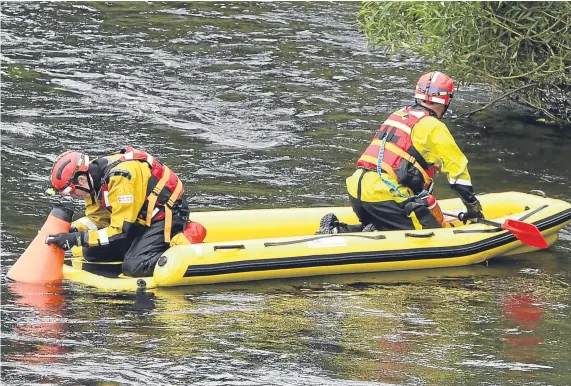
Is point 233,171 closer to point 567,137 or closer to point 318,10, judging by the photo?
point 567,137

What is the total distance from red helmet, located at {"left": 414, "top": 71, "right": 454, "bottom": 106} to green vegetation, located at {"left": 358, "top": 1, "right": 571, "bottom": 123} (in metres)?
2.76

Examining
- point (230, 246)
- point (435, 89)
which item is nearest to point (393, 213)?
point (435, 89)

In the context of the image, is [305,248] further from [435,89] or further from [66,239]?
[66,239]

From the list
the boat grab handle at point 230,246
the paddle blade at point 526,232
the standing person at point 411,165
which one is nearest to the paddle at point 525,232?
the paddle blade at point 526,232

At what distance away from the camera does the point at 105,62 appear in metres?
15.5

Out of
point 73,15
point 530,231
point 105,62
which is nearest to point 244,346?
point 530,231

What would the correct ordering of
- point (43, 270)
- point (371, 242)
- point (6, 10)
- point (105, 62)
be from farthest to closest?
point (6, 10)
point (105, 62)
point (371, 242)
point (43, 270)

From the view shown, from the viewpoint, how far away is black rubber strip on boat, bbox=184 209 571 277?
8055 millimetres

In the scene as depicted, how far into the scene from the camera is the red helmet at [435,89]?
8695 millimetres

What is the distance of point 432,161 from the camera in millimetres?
8703

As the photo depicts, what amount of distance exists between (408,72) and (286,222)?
7.35 m

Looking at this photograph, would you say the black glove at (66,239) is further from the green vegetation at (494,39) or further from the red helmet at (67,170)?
the green vegetation at (494,39)

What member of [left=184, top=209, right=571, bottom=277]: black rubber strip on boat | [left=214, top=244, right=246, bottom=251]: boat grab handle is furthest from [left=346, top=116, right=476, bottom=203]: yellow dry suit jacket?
[left=214, top=244, right=246, bottom=251]: boat grab handle

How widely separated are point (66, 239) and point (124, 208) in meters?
0.46
